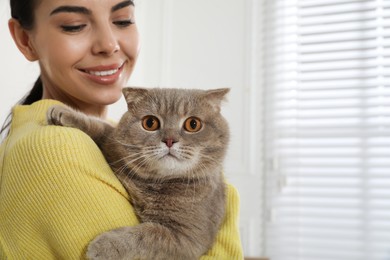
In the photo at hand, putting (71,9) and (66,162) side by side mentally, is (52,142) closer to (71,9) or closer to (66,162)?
(66,162)

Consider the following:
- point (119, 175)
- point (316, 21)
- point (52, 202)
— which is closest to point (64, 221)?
point (52, 202)

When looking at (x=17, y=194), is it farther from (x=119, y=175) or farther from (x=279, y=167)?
(x=279, y=167)

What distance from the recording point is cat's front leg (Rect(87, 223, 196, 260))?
870 mm

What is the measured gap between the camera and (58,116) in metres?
1.09

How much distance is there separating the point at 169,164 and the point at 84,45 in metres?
0.44

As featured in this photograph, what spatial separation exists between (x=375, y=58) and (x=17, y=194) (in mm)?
2706

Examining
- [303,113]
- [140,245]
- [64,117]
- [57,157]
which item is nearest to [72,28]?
[64,117]

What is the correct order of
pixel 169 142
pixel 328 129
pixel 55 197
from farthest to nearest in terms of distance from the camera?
1. pixel 328 129
2. pixel 169 142
3. pixel 55 197

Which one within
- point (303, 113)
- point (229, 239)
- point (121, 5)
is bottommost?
point (229, 239)

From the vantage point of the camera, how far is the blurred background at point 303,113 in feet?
9.77

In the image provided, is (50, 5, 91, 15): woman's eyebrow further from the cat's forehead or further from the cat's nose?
the cat's nose

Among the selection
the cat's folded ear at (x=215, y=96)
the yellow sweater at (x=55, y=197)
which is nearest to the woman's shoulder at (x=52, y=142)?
the yellow sweater at (x=55, y=197)

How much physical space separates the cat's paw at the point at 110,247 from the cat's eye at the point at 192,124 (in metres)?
0.30

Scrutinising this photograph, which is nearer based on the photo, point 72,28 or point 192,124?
point 192,124
